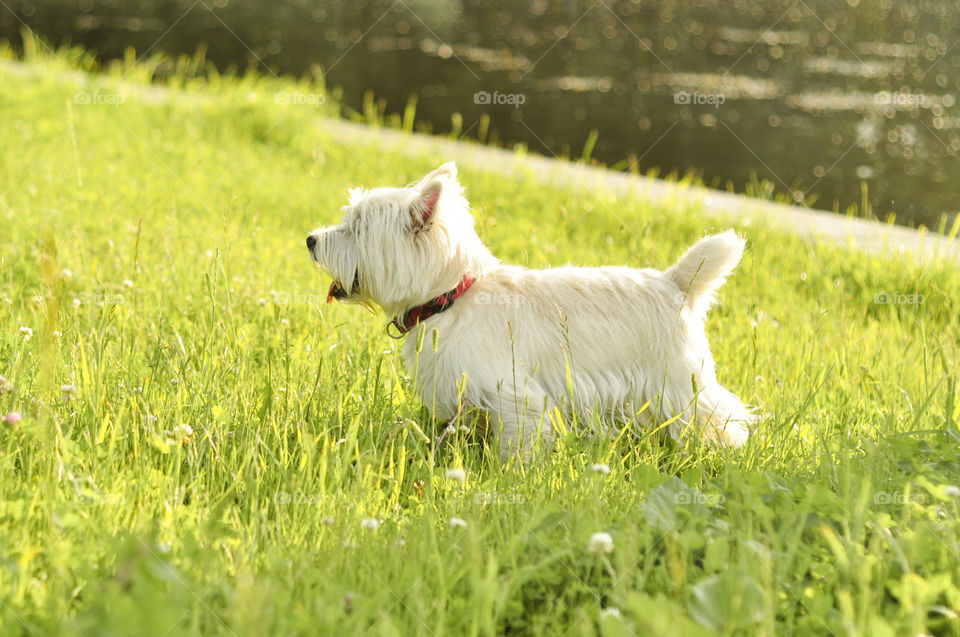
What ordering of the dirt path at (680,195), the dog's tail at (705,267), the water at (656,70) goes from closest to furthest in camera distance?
the dog's tail at (705,267) < the dirt path at (680,195) < the water at (656,70)

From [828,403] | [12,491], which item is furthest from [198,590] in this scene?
[828,403]

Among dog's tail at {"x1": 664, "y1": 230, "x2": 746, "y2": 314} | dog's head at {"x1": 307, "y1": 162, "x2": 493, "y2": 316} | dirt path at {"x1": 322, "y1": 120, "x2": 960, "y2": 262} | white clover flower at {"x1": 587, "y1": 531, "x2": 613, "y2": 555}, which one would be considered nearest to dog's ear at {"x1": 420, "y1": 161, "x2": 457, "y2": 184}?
dog's head at {"x1": 307, "y1": 162, "x2": 493, "y2": 316}

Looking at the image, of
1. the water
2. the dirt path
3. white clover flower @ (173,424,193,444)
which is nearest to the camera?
white clover flower @ (173,424,193,444)

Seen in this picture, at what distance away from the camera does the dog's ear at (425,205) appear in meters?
3.19

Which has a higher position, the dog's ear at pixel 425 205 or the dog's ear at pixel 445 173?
the dog's ear at pixel 445 173

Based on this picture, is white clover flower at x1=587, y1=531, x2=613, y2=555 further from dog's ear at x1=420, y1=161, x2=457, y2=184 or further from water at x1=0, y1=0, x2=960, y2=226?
water at x1=0, y1=0, x2=960, y2=226

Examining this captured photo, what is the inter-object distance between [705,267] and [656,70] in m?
12.5

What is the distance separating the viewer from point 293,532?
2375mm

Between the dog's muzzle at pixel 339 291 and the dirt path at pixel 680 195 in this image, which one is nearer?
the dog's muzzle at pixel 339 291

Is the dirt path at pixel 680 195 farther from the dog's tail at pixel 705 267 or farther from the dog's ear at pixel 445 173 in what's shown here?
the dog's ear at pixel 445 173

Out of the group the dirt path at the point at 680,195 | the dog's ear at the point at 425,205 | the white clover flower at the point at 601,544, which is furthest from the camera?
the dirt path at the point at 680,195

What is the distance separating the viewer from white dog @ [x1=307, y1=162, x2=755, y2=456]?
3252 mm

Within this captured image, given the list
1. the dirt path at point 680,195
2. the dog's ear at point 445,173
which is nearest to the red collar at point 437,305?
the dog's ear at point 445,173

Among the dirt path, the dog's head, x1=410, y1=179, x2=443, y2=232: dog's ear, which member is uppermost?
x1=410, y1=179, x2=443, y2=232: dog's ear
